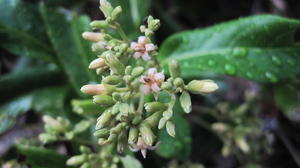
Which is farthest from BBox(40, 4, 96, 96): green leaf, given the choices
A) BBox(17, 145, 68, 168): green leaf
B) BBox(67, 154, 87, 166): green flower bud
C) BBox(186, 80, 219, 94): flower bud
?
BBox(186, 80, 219, 94): flower bud

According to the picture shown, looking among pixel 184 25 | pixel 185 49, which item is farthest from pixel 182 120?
pixel 184 25

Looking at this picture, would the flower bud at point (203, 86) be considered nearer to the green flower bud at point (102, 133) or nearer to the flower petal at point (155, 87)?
the flower petal at point (155, 87)

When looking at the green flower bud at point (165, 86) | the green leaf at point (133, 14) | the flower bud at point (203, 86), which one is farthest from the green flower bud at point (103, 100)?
the green leaf at point (133, 14)

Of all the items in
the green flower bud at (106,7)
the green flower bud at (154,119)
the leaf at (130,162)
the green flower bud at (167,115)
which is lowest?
the leaf at (130,162)

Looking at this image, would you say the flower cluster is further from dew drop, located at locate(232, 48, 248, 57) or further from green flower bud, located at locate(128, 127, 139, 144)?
dew drop, located at locate(232, 48, 248, 57)

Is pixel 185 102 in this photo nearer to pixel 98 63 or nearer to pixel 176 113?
pixel 98 63

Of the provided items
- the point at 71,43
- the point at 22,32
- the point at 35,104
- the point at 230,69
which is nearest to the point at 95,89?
the point at 230,69

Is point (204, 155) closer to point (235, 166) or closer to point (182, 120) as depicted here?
point (235, 166)
